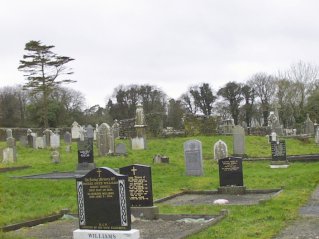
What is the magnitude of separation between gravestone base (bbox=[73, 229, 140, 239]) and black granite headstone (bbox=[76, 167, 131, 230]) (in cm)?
8

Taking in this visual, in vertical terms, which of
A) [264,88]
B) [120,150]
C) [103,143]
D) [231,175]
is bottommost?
[231,175]

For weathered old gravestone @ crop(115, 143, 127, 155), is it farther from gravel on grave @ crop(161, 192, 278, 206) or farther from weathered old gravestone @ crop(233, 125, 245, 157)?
gravel on grave @ crop(161, 192, 278, 206)

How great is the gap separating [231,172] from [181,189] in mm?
1891

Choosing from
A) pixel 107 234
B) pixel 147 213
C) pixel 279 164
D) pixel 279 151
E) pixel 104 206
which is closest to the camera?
pixel 107 234

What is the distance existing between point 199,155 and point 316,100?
162 feet

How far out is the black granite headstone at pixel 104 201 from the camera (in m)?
8.32

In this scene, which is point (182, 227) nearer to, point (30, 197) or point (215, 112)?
point (30, 197)

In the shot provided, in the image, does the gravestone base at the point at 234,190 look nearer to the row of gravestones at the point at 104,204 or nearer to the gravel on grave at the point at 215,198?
the gravel on grave at the point at 215,198

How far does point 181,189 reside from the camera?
54.9 ft

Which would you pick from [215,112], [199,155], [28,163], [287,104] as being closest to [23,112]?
[215,112]

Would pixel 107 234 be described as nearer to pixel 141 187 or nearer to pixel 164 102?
pixel 141 187

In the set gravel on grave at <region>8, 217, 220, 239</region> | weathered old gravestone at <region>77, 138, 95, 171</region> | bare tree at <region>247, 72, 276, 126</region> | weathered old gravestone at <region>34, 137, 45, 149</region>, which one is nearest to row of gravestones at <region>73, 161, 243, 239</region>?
gravel on grave at <region>8, 217, 220, 239</region>

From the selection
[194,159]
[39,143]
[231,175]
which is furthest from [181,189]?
[39,143]

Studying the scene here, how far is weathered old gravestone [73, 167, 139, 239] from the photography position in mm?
8281
